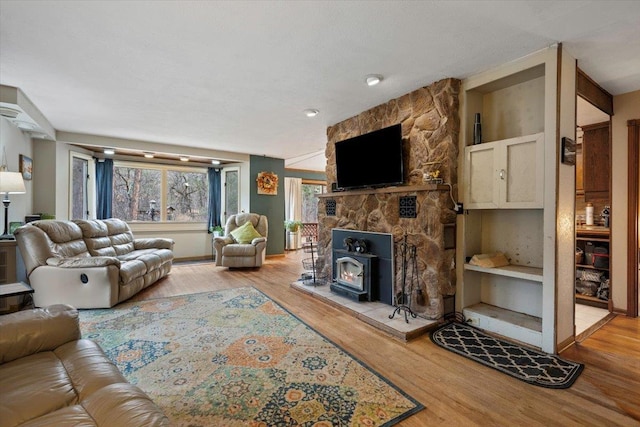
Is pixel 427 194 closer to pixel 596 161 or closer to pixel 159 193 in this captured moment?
pixel 596 161

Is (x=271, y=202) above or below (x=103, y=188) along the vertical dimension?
below

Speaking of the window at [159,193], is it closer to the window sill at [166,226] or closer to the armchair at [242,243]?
the window sill at [166,226]

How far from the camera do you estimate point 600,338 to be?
270cm

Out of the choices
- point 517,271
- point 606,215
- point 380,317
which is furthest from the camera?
point 606,215

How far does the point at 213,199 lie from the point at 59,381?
6.29 metres

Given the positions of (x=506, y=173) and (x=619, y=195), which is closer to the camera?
(x=506, y=173)

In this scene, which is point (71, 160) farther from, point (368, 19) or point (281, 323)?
point (368, 19)

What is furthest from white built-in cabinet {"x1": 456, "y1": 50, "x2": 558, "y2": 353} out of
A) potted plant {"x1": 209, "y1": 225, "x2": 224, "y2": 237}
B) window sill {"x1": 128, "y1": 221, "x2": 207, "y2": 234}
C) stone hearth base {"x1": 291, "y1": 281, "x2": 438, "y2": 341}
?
window sill {"x1": 128, "y1": 221, "x2": 207, "y2": 234}

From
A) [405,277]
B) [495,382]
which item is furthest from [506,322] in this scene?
[405,277]

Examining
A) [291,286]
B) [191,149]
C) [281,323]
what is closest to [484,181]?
A: [281,323]

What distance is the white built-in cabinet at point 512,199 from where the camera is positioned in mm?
2396

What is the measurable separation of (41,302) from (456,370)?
4465 mm

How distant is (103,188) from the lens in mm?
6070

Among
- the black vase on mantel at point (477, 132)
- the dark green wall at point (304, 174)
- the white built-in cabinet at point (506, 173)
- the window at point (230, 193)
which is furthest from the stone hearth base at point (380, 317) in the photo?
the dark green wall at point (304, 174)
